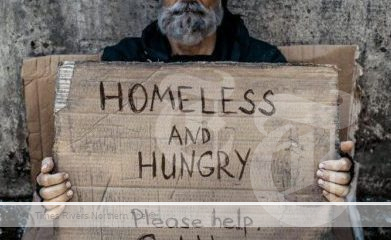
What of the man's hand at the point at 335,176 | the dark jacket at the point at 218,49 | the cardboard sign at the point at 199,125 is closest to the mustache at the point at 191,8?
the dark jacket at the point at 218,49

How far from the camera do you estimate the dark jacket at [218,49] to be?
268 cm

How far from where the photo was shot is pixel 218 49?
2.76 m

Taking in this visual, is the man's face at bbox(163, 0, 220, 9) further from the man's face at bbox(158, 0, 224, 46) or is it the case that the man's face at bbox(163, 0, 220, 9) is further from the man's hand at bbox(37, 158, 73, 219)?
the man's hand at bbox(37, 158, 73, 219)

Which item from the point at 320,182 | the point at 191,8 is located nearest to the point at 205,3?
the point at 191,8

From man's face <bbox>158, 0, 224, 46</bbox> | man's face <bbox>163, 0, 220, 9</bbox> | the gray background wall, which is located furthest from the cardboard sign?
the gray background wall

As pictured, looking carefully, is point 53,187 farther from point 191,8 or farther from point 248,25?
point 248,25

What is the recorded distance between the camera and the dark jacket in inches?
105

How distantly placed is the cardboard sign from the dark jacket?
2.12 feet

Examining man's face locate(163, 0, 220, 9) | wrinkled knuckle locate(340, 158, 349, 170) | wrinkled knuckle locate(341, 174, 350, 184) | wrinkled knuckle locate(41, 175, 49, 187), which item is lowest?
wrinkled knuckle locate(341, 174, 350, 184)

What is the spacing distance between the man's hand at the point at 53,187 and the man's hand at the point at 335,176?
34.2 inches

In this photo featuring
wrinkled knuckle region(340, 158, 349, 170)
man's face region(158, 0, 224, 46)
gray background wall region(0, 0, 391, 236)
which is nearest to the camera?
wrinkled knuckle region(340, 158, 349, 170)

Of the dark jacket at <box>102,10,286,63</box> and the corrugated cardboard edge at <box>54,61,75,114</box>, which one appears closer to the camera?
the corrugated cardboard edge at <box>54,61,75,114</box>

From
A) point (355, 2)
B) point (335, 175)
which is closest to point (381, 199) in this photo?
point (355, 2)

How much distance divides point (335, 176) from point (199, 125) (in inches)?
19.4
